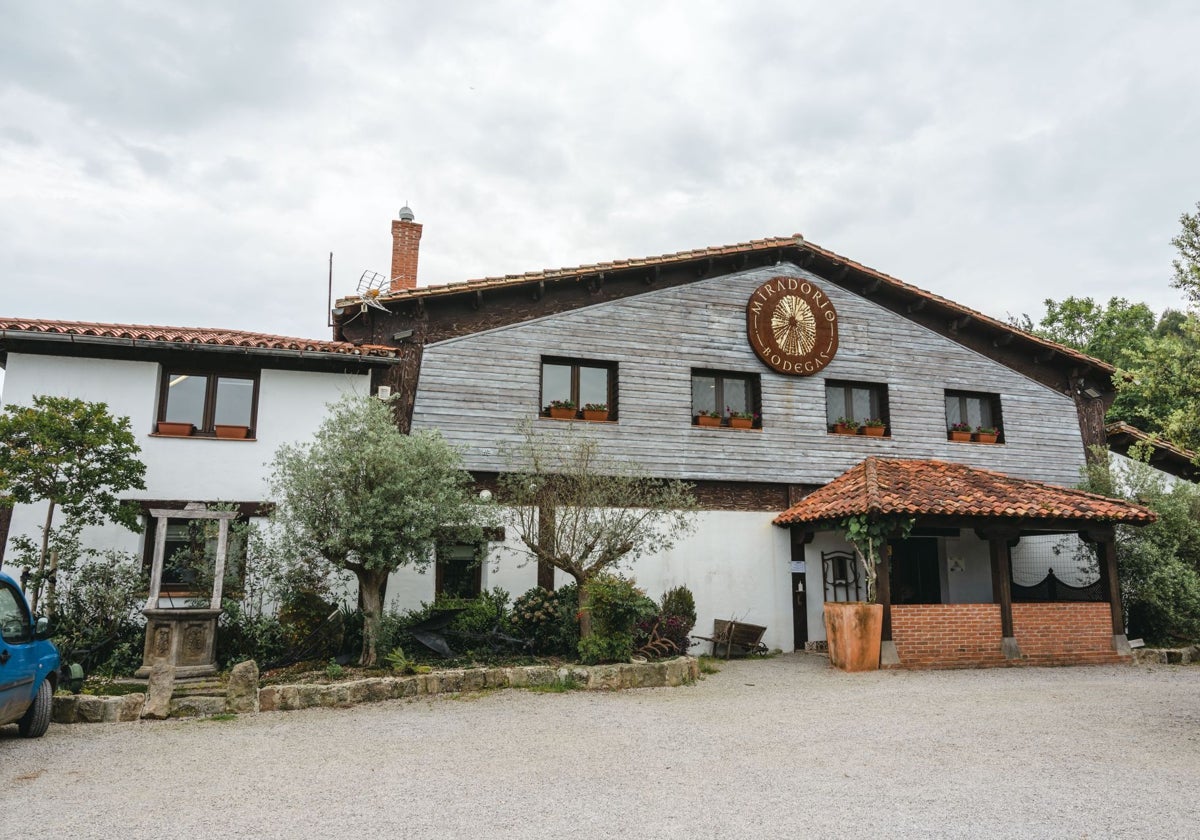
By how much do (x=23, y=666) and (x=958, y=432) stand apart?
1666 centimetres

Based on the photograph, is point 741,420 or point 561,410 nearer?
point 561,410

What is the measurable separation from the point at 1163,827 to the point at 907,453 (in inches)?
478

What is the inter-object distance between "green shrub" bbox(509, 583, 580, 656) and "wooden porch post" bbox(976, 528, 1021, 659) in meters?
7.26

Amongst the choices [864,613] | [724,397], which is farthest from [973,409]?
[864,613]

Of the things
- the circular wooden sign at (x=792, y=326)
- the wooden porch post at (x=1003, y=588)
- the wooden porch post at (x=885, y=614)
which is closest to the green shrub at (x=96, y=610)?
the wooden porch post at (x=885, y=614)

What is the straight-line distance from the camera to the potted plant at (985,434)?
1752 centimetres

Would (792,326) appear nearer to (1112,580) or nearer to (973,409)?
(973,409)

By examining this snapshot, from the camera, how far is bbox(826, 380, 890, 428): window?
668 inches

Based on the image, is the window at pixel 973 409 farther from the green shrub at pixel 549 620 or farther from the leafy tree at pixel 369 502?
the leafy tree at pixel 369 502

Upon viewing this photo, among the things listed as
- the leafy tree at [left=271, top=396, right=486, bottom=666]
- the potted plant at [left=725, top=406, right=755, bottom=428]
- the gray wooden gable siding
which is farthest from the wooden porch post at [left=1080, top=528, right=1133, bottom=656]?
the leafy tree at [left=271, top=396, right=486, bottom=666]

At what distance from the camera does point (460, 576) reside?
1388cm

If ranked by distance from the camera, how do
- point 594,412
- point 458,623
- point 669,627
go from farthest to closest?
point 594,412
point 669,627
point 458,623

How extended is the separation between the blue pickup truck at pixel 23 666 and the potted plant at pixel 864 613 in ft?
34.7

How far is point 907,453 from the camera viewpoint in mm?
16891
